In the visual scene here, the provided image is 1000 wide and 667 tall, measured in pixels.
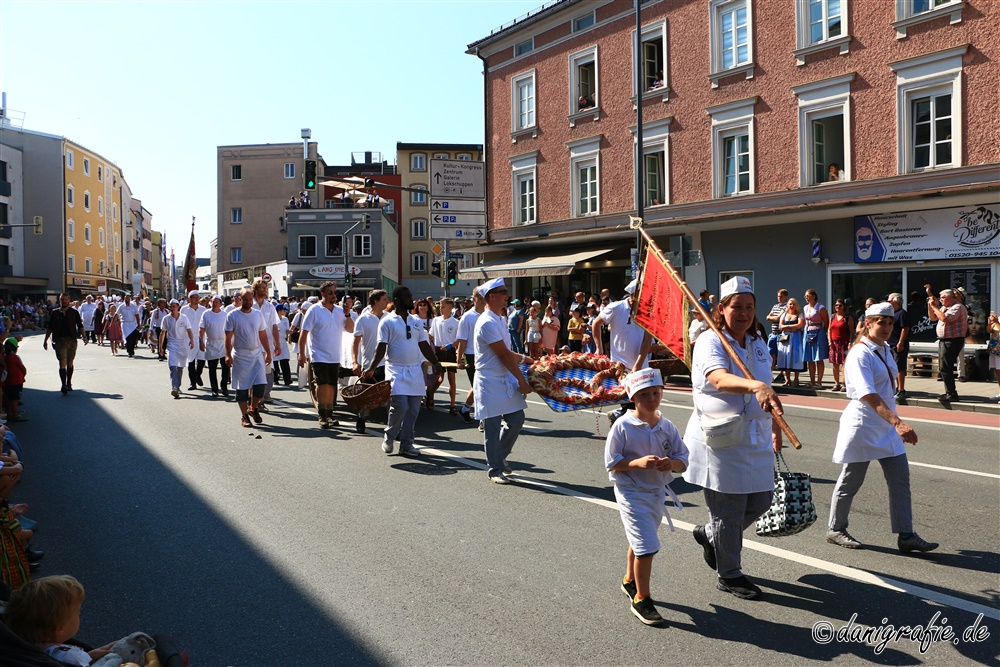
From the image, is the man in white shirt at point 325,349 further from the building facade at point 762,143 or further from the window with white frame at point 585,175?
the window with white frame at point 585,175

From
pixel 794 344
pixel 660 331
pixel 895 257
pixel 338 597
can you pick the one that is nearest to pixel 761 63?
pixel 895 257

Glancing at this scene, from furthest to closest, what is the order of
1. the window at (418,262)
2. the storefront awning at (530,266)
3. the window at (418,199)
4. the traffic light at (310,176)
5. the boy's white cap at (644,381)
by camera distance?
the window at (418,262) → the window at (418,199) → the storefront awning at (530,266) → the traffic light at (310,176) → the boy's white cap at (644,381)

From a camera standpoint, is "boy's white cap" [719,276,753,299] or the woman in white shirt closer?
"boy's white cap" [719,276,753,299]

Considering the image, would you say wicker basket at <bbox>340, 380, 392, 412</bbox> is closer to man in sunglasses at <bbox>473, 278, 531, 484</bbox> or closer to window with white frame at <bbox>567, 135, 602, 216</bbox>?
man in sunglasses at <bbox>473, 278, 531, 484</bbox>

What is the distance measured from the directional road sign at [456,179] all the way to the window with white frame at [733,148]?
7.32 metres

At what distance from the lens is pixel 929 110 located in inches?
739

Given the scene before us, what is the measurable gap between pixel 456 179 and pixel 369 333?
15.8 meters

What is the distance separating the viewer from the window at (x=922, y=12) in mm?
17906

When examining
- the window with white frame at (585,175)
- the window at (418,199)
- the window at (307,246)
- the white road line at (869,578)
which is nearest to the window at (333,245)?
the window at (307,246)

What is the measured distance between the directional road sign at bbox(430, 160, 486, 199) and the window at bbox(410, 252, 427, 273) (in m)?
47.0

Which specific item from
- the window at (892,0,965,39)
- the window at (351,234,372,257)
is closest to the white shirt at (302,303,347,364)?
the window at (892,0,965,39)

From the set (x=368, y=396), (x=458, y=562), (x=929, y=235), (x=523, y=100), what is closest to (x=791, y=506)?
(x=458, y=562)

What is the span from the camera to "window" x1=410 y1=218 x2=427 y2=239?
73000 millimetres

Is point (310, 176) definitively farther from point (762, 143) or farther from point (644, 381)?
point (644, 381)
